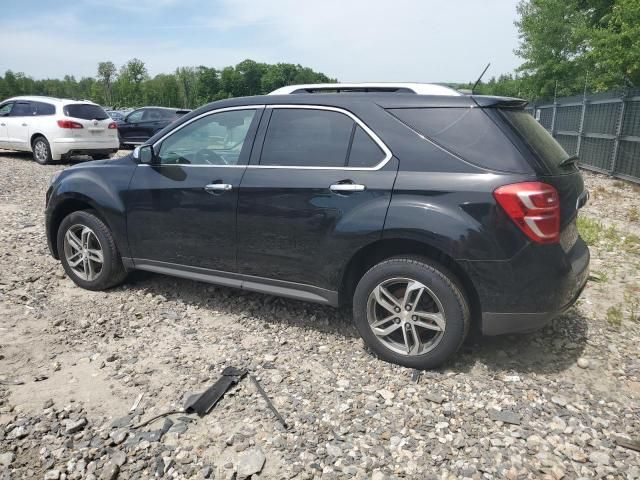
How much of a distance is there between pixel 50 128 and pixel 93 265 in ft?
32.0

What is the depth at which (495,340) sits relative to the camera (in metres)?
3.69

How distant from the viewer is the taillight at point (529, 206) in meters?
2.88

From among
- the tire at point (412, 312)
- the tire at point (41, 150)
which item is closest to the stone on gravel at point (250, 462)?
the tire at point (412, 312)

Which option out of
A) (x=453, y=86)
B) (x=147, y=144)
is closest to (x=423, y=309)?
(x=453, y=86)

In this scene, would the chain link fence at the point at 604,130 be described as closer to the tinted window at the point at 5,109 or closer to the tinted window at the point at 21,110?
the tinted window at the point at 21,110

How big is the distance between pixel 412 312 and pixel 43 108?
12.9 m

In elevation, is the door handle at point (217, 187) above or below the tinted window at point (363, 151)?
below

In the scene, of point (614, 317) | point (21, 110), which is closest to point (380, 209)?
point (614, 317)

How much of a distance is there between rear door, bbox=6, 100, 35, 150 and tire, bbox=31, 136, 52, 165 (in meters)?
0.31

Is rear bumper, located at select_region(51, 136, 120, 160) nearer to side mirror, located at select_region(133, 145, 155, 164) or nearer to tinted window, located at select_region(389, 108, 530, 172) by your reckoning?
side mirror, located at select_region(133, 145, 155, 164)

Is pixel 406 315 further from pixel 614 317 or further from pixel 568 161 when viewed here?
pixel 614 317

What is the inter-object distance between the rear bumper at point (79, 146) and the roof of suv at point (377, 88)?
10569mm

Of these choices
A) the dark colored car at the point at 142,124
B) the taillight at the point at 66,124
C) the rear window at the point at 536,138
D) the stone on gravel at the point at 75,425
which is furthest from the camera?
the dark colored car at the point at 142,124

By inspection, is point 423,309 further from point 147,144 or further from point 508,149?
point 147,144
